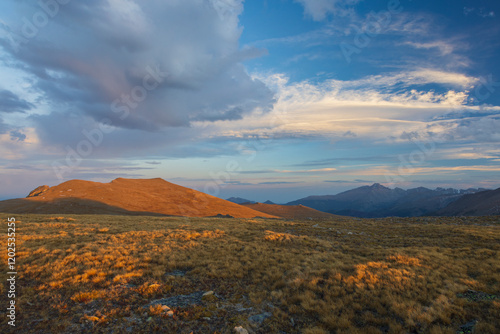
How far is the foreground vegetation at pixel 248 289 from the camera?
7.88 metres

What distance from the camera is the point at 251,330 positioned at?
25.4ft

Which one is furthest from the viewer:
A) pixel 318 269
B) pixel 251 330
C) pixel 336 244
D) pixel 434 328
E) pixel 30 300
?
pixel 336 244

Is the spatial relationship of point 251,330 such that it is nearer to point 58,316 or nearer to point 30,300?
point 58,316

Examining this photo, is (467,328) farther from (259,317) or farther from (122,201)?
(122,201)

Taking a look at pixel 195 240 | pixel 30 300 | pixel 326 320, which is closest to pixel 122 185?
pixel 195 240

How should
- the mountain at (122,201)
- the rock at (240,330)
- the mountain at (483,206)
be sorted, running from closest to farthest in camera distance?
the rock at (240,330) → the mountain at (122,201) → the mountain at (483,206)

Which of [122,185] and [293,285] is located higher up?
[122,185]

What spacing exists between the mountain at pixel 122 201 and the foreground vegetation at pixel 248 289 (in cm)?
5666

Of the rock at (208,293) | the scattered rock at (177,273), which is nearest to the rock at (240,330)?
the rock at (208,293)

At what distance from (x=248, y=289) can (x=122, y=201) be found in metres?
79.8

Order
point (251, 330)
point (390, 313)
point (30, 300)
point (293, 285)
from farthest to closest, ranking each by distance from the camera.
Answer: point (293, 285) < point (30, 300) < point (390, 313) < point (251, 330)

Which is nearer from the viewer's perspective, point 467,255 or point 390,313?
point 390,313

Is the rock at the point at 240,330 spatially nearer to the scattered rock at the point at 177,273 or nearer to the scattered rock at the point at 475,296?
the scattered rock at the point at 177,273

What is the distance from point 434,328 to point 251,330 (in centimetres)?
599
